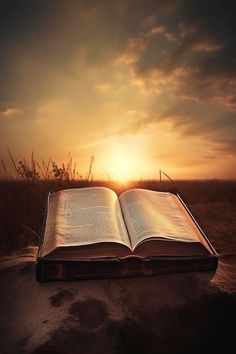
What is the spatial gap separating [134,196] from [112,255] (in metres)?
0.63

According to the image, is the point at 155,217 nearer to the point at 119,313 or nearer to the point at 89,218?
the point at 89,218

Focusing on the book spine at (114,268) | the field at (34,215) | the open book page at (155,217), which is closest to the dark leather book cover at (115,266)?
the book spine at (114,268)

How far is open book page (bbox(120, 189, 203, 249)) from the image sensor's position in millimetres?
1681

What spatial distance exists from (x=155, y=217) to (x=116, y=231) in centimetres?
29

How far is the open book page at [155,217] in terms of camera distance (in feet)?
5.51

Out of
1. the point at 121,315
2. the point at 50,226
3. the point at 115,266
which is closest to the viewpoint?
the point at 121,315

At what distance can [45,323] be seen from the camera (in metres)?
1.32

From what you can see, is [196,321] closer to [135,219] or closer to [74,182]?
[135,219]

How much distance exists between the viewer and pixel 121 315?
1381 millimetres

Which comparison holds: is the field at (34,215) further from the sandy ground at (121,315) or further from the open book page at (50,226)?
the sandy ground at (121,315)

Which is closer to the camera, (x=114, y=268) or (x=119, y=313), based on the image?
(x=119, y=313)

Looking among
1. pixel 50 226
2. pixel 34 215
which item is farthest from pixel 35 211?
pixel 50 226

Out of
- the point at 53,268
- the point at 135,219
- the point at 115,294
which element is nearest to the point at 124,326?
the point at 115,294

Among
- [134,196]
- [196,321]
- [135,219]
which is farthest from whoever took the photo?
[134,196]
